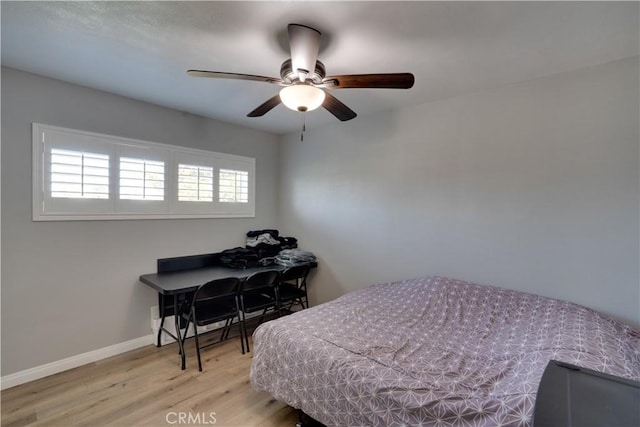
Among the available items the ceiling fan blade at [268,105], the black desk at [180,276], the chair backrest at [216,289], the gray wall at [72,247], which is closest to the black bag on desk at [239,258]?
the black desk at [180,276]

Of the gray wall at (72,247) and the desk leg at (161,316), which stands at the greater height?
the gray wall at (72,247)

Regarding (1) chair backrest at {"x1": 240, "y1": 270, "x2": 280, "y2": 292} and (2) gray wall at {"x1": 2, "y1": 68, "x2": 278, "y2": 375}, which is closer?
(2) gray wall at {"x1": 2, "y1": 68, "x2": 278, "y2": 375}

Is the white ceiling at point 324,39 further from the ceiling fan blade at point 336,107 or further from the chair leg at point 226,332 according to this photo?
the chair leg at point 226,332

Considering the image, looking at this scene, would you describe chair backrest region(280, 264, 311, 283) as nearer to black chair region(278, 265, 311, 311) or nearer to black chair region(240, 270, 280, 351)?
black chair region(278, 265, 311, 311)

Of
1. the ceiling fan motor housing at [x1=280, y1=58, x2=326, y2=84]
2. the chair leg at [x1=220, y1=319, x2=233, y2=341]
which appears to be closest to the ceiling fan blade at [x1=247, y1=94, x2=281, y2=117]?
the ceiling fan motor housing at [x1=280, y1=58, x2=326, y2=84]

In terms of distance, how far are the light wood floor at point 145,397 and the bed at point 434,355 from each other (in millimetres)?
299

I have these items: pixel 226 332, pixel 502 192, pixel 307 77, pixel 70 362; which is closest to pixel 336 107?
pixel 307 77

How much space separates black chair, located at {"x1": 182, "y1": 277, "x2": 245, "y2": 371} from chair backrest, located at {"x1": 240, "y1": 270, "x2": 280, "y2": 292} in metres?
0.10

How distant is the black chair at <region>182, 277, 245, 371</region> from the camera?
8.45 ft

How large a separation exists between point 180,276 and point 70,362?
108 cm

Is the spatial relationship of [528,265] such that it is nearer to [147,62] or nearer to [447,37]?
[447,37]

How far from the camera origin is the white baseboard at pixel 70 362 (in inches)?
89.6

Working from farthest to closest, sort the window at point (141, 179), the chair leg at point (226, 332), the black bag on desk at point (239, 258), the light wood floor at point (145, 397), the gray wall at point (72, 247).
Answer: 1. the black bag on desk at point (239, 258)
2. the chair leg at point (226, 332)
3. the window at point (141, 179)
4. the gray wall at point (72, 247)
5. the light wood floor at point (145, 397)

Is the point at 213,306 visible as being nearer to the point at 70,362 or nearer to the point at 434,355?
the point at 70,362
